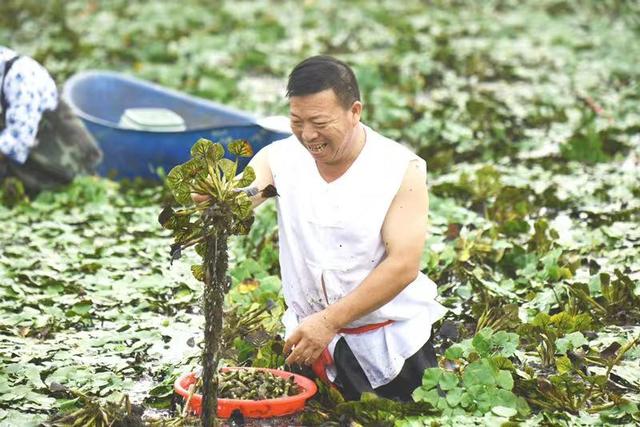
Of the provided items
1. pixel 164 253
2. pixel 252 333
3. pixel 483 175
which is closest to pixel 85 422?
pixel 252 333

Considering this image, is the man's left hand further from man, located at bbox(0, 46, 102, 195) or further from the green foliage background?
man, located at bbox(0, 46, 102, 195)

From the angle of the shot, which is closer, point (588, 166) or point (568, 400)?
point (568, 400)

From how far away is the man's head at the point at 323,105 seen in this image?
3217mm

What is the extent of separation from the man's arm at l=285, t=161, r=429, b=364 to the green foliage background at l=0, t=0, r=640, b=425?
0.98 feet

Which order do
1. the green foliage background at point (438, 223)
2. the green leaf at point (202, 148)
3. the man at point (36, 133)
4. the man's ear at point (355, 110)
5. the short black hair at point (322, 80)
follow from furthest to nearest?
the man at point (36, 133)
the green foliage background at point (438, 223)
the man's ear at point (355, 110)
the short black hair at point (322, 80)
the green leaf at point (202, 148)

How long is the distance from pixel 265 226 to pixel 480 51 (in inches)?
207

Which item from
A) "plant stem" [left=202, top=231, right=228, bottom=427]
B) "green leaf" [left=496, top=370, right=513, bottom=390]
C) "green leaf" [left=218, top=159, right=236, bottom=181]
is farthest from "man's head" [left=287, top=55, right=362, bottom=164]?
"green leaf" [left=496, top=370, right=513, bottom=390]

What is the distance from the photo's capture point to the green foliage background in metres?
3.74

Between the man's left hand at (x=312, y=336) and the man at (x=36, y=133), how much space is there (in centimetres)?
288

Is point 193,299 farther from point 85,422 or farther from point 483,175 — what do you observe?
point 483,175

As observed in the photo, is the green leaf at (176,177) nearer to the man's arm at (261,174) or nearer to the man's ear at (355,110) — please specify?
the man's arm at (261,174)

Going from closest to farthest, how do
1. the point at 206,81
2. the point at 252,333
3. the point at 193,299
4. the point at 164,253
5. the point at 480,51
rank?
the point at 252,333 < the point at 193,299 < the point at 164,253 < the point at 206,81 < the point at 480,51

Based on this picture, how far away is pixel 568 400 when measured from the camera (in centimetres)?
341

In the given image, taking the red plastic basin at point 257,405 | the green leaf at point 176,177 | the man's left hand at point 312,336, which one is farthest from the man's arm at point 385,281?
the green leaf at point 176,177
